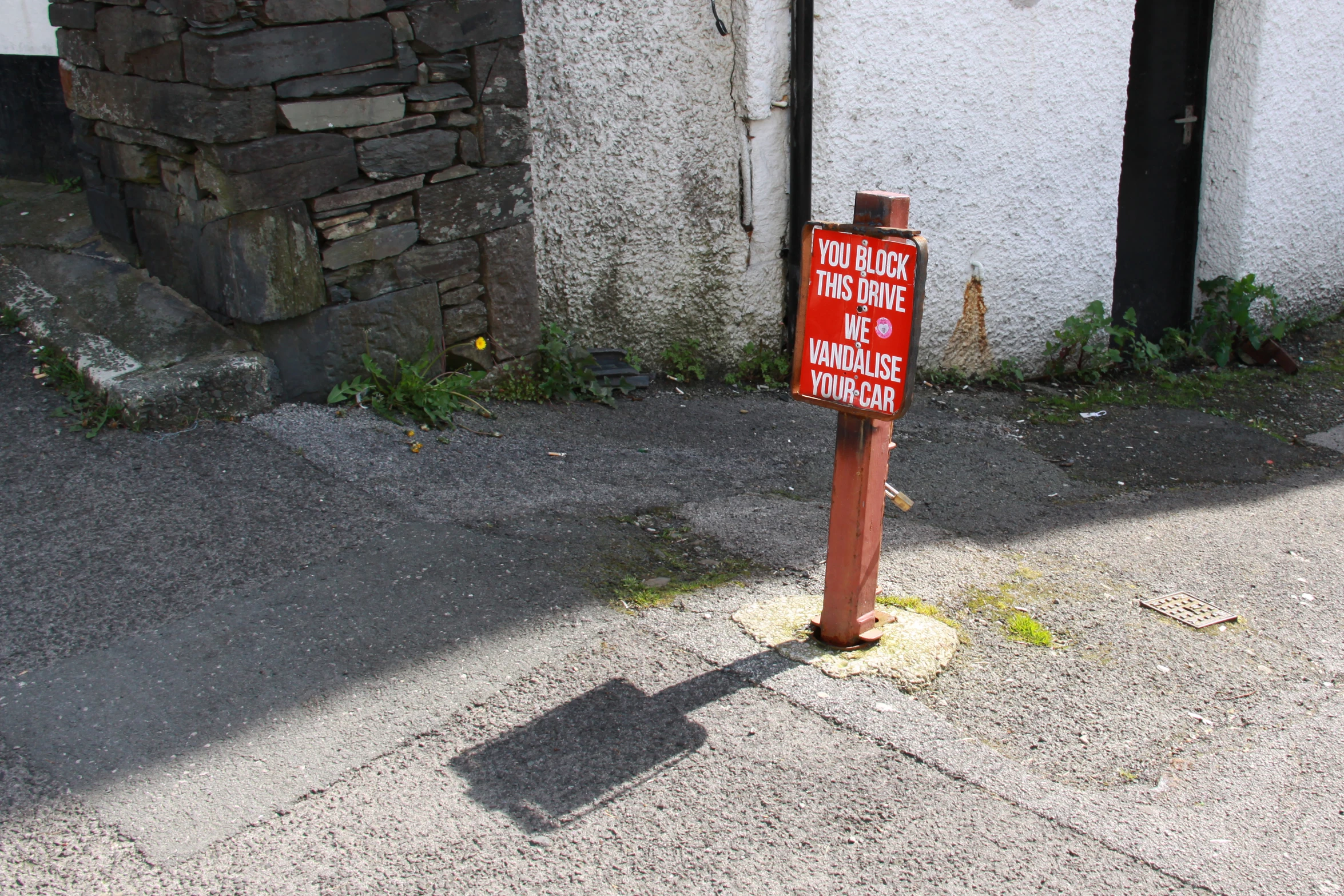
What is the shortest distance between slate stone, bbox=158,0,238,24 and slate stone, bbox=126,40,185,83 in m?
0.16

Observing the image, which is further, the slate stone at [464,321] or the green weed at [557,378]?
the green weed at [557,378]

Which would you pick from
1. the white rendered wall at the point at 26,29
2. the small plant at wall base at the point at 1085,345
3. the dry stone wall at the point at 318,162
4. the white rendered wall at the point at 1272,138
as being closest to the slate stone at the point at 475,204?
the dry stone wall at the point at 318,162

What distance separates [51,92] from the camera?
212 inches

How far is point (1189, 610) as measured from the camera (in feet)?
11.7

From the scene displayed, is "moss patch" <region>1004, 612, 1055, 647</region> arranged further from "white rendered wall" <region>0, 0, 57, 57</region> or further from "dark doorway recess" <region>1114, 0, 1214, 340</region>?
"white rendered wall" <region>0, 0, 57, 57</region>

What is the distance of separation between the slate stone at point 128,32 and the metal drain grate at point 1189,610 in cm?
391

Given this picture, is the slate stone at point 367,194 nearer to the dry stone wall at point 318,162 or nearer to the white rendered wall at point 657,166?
the dry stone wall at point 318,162

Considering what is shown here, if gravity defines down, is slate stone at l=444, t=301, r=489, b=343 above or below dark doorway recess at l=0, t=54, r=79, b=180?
below

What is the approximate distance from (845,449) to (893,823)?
98cm

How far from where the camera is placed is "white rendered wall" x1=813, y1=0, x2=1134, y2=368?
5.25 metres

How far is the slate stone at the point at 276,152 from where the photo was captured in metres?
3.89

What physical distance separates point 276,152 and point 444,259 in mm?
817

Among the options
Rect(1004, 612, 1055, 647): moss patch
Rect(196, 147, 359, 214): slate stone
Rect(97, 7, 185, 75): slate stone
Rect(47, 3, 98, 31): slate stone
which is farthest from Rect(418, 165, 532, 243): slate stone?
Rect(1004, 612, 1055, 647): moss patch

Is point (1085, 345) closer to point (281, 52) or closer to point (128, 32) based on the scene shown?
point (281, 52)
